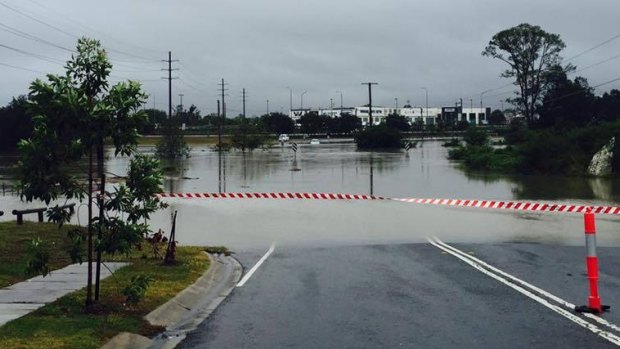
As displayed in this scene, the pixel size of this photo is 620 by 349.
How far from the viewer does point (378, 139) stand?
Result: 317 ft

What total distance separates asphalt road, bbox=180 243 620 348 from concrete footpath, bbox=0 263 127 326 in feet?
7.41

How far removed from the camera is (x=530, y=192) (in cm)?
2945

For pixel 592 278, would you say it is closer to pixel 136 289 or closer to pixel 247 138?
pixel 136 289

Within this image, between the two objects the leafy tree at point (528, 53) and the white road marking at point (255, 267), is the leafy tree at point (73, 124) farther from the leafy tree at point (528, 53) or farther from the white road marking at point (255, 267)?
the leafy tree at point (528, 53)

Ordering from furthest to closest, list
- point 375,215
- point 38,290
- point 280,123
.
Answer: point 280,123, point 375,215, point 38,290

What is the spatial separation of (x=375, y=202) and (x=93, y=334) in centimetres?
1751

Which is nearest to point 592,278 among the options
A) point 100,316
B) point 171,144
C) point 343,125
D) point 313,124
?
point 100,316

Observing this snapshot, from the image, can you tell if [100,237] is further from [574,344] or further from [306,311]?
[574,344]

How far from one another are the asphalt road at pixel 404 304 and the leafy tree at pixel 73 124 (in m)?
2.34

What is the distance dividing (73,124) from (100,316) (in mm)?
2282

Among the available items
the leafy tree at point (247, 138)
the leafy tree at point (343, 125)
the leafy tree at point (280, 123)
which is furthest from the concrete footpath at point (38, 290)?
the leafy tree at point (343, 125)

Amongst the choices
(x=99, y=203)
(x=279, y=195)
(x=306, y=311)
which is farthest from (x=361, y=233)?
(x=99, y=203)

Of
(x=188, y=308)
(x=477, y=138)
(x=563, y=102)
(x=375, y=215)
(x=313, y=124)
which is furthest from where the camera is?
(x=313, y=124)

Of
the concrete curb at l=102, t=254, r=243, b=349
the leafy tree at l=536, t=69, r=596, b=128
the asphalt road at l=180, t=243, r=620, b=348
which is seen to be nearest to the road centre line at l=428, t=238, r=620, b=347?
the asphalt road at l=180, t=243, r=620, b=348
